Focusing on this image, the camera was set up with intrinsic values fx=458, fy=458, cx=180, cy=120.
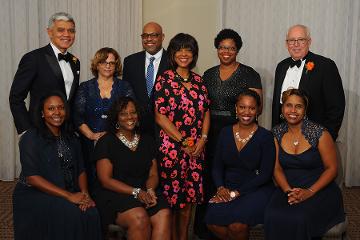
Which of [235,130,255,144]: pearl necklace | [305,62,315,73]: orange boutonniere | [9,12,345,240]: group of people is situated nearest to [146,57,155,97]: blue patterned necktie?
[9,12,345,240]: group of people

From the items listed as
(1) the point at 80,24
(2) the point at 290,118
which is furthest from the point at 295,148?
(1) the point at 80,24

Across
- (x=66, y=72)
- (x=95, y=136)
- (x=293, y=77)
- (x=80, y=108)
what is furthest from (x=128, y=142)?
(x=293, y=77)

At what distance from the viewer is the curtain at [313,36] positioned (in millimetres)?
5066

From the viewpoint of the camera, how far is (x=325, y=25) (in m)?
5.10

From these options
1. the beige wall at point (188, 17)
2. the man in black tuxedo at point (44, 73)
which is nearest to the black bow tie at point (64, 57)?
the man in black tuxedo at point (44, 73)

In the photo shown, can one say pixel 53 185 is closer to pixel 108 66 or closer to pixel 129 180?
pixel 129 180

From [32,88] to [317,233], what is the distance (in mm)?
2168

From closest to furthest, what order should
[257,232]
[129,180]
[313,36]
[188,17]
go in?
[129,180], [257,232], [313,36], [188,17]

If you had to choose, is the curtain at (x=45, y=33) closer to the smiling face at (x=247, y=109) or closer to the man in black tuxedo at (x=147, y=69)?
the man in black tuxedo at (x=147, y=69)

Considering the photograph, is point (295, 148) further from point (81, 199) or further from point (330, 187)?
point (81, 199)

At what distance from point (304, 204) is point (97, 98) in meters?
1.59

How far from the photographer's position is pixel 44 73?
3.27 m

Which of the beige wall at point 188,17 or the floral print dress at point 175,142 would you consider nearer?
the floral print dress at point 175,142

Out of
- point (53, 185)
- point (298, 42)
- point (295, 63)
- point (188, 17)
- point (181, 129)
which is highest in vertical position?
point (188, 17)
